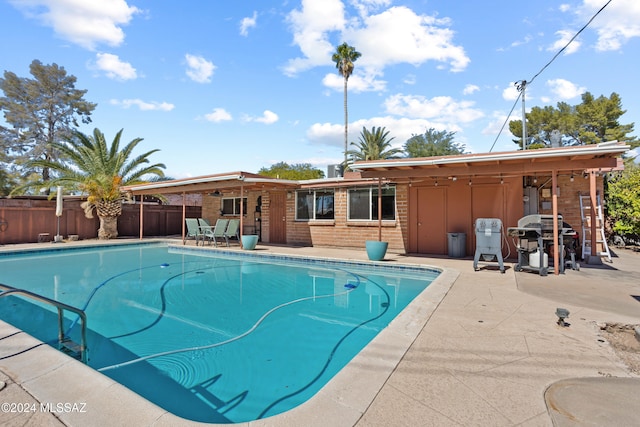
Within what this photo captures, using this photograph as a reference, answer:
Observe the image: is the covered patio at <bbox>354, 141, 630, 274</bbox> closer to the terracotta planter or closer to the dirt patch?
the terracotta planter

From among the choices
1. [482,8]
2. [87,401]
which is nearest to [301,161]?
[482,8]

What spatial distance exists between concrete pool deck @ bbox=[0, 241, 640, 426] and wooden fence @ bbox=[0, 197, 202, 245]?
13.7 meters

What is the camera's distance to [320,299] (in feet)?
Result: 19.4

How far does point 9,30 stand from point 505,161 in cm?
1476

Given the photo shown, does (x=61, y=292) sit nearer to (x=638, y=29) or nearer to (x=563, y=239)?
(x=563, y=239)

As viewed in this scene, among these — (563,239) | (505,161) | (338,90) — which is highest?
(338,90)

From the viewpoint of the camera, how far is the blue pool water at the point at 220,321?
2.97 m

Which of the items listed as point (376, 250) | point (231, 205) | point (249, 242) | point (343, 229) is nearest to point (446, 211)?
point (376, 250)

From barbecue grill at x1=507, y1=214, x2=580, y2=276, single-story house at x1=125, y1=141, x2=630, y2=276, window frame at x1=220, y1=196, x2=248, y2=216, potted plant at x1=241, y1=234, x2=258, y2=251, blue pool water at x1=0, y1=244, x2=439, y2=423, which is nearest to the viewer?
blue pool water at x1=0, y1=244, x2=439, y2=423

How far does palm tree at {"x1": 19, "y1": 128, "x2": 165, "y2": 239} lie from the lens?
48.3 ft

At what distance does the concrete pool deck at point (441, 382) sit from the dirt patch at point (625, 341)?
0.28 feet

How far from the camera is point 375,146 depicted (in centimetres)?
2934

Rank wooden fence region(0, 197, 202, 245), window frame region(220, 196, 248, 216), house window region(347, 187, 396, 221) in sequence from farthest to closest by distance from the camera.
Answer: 1. window frame region(220, 196, 248, 216)
2. wooden fence region(0, 197, 202, 245)
3. house window region(347, 187, 396, 221)

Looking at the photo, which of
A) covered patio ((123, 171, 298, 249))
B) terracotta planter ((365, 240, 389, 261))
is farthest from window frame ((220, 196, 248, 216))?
terracotta planter ((365, 240, 389, 261))
